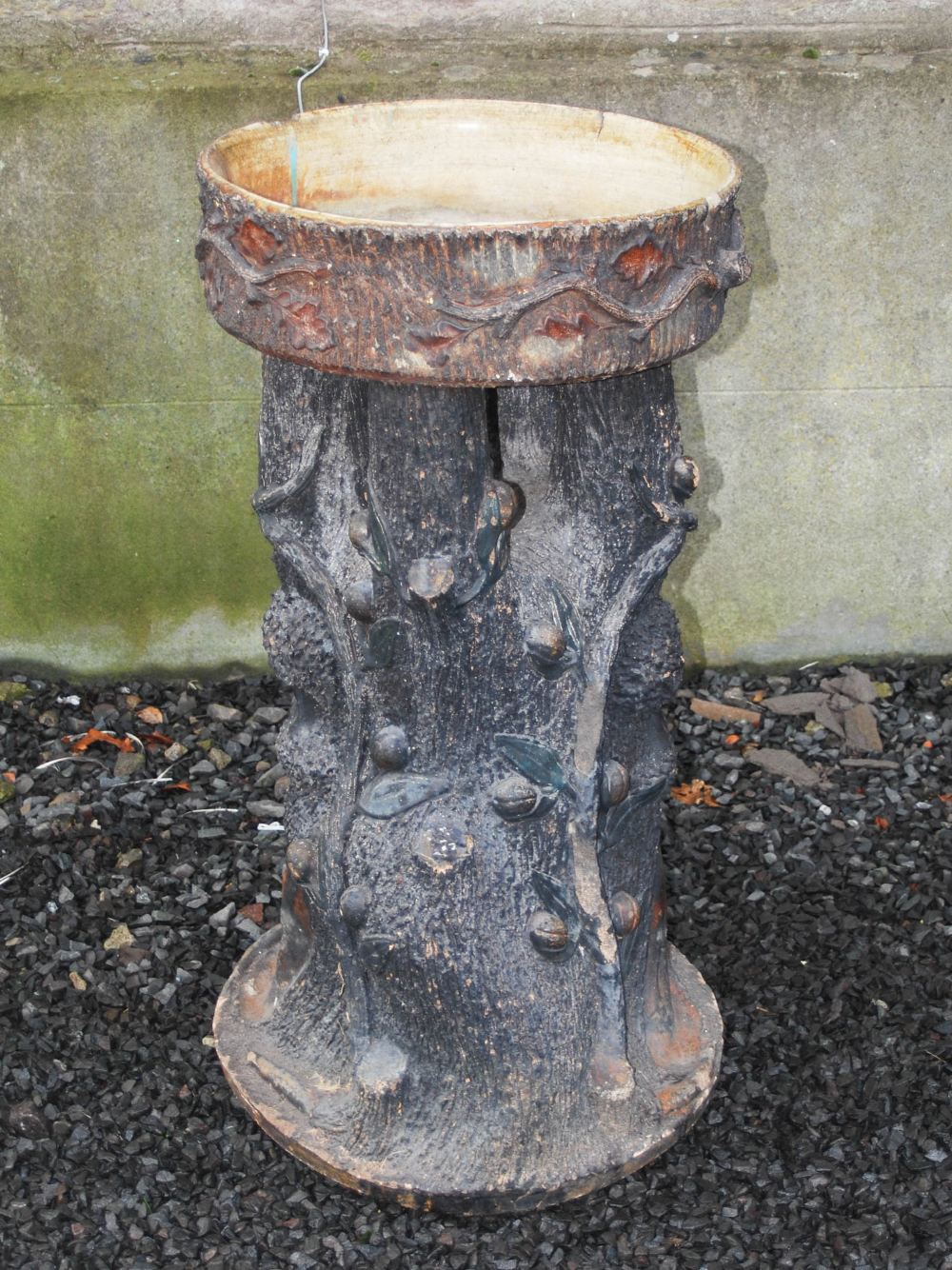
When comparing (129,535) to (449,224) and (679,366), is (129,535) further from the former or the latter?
(449,224)

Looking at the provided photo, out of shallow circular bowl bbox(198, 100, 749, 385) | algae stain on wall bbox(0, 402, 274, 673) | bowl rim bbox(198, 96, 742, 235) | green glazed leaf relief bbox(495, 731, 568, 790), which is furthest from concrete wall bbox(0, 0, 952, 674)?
green glazed leaf relief bbox(495, 731, 568, 790)

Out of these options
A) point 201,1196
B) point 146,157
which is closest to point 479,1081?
point 201,1196

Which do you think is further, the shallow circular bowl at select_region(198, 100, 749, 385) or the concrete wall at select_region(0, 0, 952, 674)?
the concrete wall at select_region(0, 0, 952, 674)

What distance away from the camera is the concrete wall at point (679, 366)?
278 cm

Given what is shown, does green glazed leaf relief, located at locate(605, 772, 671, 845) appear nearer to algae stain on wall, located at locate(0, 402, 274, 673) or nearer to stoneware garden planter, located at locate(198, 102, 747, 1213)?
stoneware garden planter, located at locate(198, 102, 747, 1213)

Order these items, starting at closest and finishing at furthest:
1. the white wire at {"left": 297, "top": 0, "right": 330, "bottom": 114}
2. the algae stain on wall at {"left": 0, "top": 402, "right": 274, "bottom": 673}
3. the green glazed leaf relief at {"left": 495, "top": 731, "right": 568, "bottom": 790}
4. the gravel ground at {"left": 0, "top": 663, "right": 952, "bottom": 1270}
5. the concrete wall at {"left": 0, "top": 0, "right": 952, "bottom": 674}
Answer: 1. the green glazed leaf relief at {"left": 495, "top": 731, "right": 568, "bottom": 790}
2. the gravel ground at {"left": 0, "top": 663, "right": 952, "bottom": 1270}
3. the white wire at {"left": 297, "top": 0, "right": 330, "bottom": 114}
4. the concrete wall at {"left": 0, "top": 0, "right": 952, "bottom": 674}
5. the algae stain on wall at {"left": 0, "top": 402, "right": 274, "bottom": 673}

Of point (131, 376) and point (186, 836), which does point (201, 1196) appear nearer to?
point (186, 836)

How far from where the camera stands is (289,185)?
191 cm

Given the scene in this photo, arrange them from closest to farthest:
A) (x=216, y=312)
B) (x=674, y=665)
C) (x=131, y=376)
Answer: (x=216, y=312)
(x=674, y=665)
(x=131, y=376)

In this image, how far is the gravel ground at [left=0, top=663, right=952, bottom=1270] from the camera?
2.01 meters

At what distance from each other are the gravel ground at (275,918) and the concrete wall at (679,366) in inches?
6.5

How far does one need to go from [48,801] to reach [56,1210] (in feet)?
3.08

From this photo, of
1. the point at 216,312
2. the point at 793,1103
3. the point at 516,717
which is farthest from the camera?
the point at 793,1103

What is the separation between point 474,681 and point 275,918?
914mm
